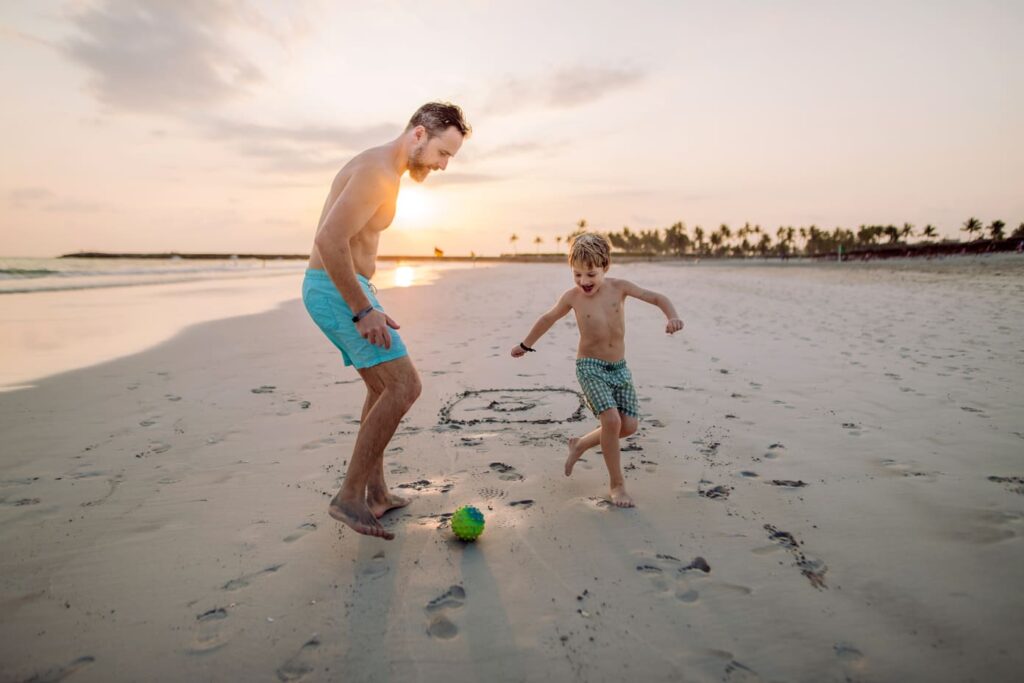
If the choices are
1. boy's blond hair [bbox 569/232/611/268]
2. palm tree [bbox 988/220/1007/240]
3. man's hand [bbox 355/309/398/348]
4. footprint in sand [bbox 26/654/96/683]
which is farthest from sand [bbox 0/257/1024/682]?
palm tree [bbox 988/220/1007/240]

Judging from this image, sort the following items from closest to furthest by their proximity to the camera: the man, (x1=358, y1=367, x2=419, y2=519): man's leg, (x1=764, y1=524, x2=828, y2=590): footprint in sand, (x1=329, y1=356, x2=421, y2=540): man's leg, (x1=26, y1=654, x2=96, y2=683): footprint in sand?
1. (x1=26, y1=654, x2=96, y2=683): footprint in sand
2. (x1=764, y1=524, x2=828, y2=590): footprint in sand
3. the man
4. (x1=329, y1=356, x2=421, y2=540): man's leg
5. (x1=358, y1=367, x2=419, y2=519): man's leg

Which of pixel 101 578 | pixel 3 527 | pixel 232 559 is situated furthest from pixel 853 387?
pixel 3 527

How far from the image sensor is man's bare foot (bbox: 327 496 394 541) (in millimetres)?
2932

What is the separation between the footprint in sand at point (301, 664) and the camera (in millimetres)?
2057

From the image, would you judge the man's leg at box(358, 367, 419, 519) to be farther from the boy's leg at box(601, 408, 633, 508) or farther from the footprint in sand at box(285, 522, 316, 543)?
the boy's leg at box(601, 408, 633, 508)

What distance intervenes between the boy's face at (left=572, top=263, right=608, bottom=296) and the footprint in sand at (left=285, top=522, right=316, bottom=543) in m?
2.34

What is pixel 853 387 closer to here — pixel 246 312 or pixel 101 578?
pixel 101 578

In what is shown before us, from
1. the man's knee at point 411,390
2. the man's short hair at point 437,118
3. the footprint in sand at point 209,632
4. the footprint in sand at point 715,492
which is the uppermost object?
the man's short hair at point 437,118

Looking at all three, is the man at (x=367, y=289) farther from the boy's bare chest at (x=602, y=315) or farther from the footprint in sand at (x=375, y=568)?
the boy's bare chest at (x=602, y=315)

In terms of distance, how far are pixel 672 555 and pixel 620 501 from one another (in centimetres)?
62

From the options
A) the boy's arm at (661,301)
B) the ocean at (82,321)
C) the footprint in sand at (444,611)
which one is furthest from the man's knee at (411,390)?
the ocean at (82,321)

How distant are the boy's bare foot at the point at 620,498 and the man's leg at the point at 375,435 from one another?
57.2 inches

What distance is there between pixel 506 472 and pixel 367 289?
1713mm

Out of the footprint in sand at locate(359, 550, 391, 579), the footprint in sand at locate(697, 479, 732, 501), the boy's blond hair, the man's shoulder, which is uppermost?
the man's shoulder
